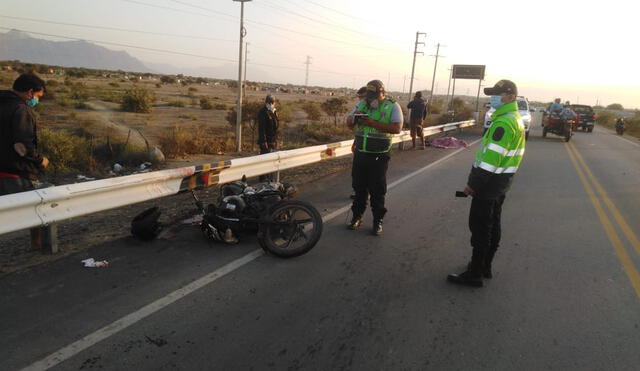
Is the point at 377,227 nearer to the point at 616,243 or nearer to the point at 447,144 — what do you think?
the point at 616,243

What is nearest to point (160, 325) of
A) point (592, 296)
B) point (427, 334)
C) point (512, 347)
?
point (427, 334)

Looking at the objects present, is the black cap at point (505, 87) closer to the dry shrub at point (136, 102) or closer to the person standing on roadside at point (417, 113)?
the person standing on roadside at point (417, 113)

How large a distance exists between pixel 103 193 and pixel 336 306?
2.83m

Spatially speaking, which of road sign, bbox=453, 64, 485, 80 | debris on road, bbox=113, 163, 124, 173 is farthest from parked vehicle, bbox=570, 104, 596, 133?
debris on road, bbox=113, 163, 124, 173

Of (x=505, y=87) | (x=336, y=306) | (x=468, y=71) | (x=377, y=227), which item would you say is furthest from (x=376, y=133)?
(x=468, y=71)

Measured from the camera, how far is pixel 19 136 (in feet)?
13.4

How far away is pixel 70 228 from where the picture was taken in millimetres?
5473

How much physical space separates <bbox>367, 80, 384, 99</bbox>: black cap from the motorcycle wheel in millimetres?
1688

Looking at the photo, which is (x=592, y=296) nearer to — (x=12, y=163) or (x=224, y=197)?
(x=224, y=197)

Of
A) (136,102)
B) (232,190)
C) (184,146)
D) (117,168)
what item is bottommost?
(117,168)

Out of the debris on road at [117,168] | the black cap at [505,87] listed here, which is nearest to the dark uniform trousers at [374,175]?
the black cap at [505,87]

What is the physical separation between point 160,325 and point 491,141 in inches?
128

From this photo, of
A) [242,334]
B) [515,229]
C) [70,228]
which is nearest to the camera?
[242,334]

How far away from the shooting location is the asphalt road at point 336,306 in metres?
2.98
